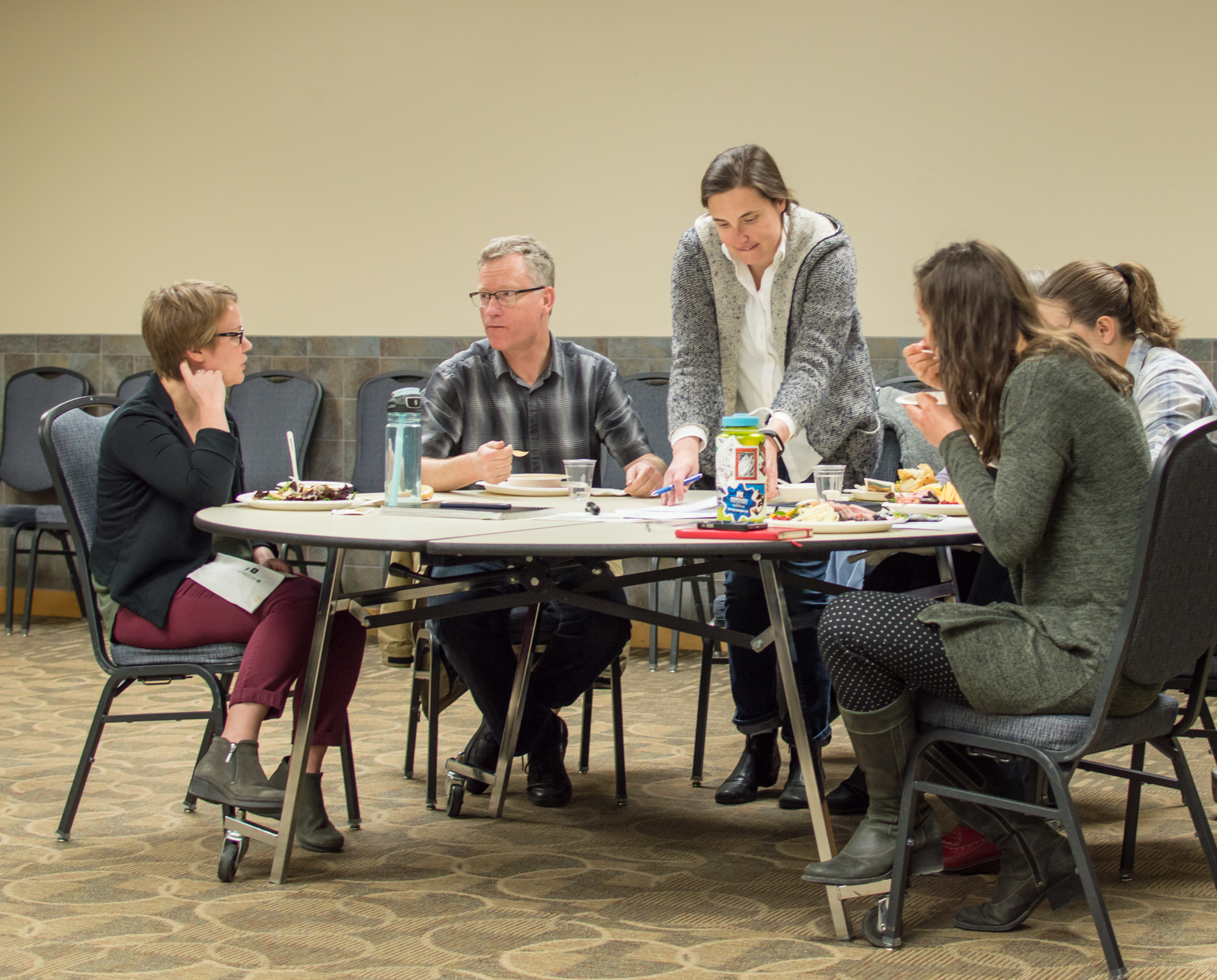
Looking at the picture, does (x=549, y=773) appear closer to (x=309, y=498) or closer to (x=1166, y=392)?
(x=309, y=498)

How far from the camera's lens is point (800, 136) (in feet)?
15.7

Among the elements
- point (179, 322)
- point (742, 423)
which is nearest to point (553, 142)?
point (179, 322)

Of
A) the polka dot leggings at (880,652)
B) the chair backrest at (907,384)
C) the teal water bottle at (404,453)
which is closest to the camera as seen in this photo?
the polka dot leggings at (880,652)

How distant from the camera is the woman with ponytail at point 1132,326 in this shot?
2.42m

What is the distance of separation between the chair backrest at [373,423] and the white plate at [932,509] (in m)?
3.02

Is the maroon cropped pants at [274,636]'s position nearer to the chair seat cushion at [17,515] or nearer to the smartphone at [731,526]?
the smartphone at [731,526]

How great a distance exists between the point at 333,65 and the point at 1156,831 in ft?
14.6

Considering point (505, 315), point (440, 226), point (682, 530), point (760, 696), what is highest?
point (440, 226)

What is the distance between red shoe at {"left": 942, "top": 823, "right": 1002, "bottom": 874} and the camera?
7.26 feet

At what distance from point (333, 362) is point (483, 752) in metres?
2.93

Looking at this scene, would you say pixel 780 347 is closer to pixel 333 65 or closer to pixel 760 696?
pixel 760 696

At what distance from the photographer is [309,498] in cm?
243

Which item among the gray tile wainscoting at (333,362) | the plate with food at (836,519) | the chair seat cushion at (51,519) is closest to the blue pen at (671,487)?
the plate with food at (836,519)

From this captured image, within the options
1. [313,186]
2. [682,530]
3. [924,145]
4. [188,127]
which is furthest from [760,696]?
[188,127]
